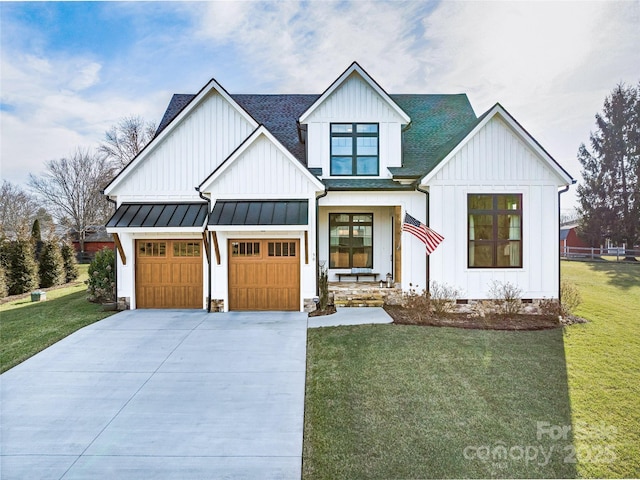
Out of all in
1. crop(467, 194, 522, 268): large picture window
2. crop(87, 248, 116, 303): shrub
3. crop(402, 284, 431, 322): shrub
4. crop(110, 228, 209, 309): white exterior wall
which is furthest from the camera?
crop(87, 248, 116, 303): shrub

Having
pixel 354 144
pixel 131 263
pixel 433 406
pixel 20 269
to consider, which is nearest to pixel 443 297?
pixel 433 406

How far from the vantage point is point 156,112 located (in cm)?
3027

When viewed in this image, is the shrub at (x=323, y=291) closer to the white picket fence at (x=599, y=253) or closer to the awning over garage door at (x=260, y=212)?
the awning over garage door at (x=260, y=212)

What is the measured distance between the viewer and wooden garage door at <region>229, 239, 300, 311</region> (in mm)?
10641

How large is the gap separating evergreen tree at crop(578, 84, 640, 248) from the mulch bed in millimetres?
29566

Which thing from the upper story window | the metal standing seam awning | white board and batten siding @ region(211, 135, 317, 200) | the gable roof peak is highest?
the gable roof peak

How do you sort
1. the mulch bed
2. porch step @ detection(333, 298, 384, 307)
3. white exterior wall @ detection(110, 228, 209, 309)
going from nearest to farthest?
the mulch bed < white exterior wall @ detection(110, 228, 209, 309) < porch step @ detection(333, 298, 384, 307)

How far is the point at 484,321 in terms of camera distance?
31.6 ft

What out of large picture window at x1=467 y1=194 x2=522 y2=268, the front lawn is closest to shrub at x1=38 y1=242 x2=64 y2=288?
the front lawn

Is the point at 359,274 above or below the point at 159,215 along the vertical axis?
below

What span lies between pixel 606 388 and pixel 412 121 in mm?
11632

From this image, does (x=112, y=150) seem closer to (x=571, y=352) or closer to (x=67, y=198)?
(x=67, y=198)

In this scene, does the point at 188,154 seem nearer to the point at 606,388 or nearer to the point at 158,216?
the point at 158,216

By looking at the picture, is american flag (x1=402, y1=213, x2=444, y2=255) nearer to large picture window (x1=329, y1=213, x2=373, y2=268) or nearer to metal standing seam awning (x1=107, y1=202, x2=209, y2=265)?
large picture window (x1=329, y1=213, x2=373, y2=268)
